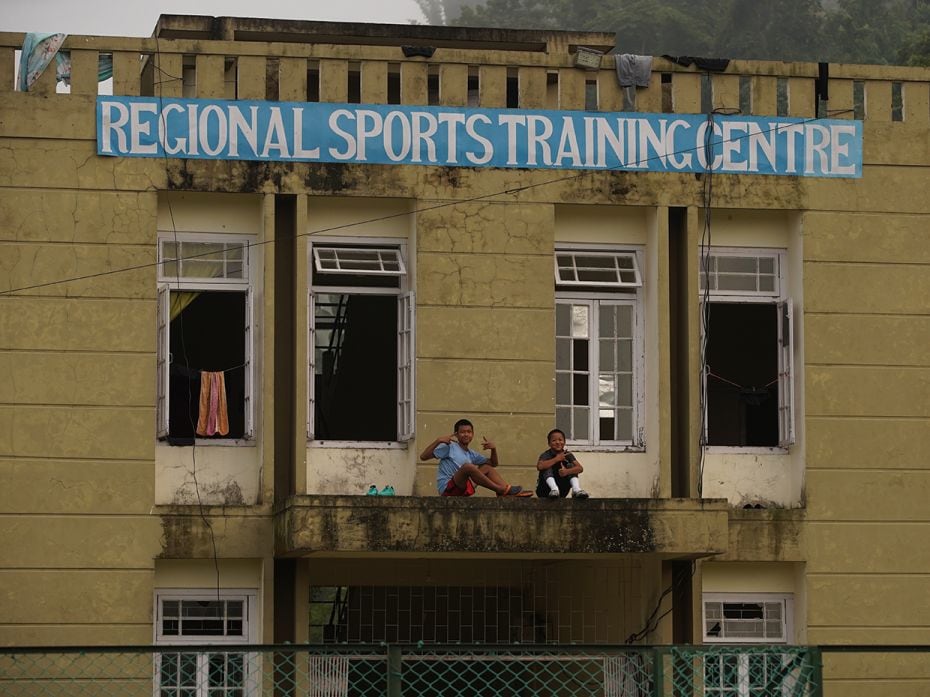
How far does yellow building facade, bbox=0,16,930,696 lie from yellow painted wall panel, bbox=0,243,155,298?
0.03 meters

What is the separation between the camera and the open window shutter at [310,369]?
18000 millimetres

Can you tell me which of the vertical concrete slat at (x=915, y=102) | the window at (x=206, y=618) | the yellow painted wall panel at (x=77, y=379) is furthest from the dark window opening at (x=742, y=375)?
the yellow painted wall panel at (x=77, y=379)

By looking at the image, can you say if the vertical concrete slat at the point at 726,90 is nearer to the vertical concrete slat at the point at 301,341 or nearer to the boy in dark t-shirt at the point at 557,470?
the boy in dark t-shirt at the point at 557,470

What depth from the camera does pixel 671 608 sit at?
18156mm

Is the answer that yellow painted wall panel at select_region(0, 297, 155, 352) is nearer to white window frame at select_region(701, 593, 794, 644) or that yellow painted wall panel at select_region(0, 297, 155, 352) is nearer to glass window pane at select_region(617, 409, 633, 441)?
glass window pane at select_region(617, 409, 633, 441)

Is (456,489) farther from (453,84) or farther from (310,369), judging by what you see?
(453,84)

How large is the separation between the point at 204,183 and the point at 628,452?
16.5 feet

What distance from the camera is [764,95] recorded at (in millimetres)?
18828

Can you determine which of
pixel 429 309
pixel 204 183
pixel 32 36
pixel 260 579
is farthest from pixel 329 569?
pixel 32 36

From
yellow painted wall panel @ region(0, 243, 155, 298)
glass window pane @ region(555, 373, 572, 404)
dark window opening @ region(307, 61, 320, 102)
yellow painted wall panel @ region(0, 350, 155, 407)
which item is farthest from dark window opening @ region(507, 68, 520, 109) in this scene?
yellow painted wall panel @ region(0, 350, 155, 407)

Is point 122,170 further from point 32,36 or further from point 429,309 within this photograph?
point 429,309

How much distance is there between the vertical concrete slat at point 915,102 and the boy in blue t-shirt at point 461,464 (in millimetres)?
5714

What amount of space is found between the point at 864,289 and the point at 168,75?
7.32m

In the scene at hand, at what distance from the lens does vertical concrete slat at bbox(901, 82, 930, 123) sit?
1902cm
